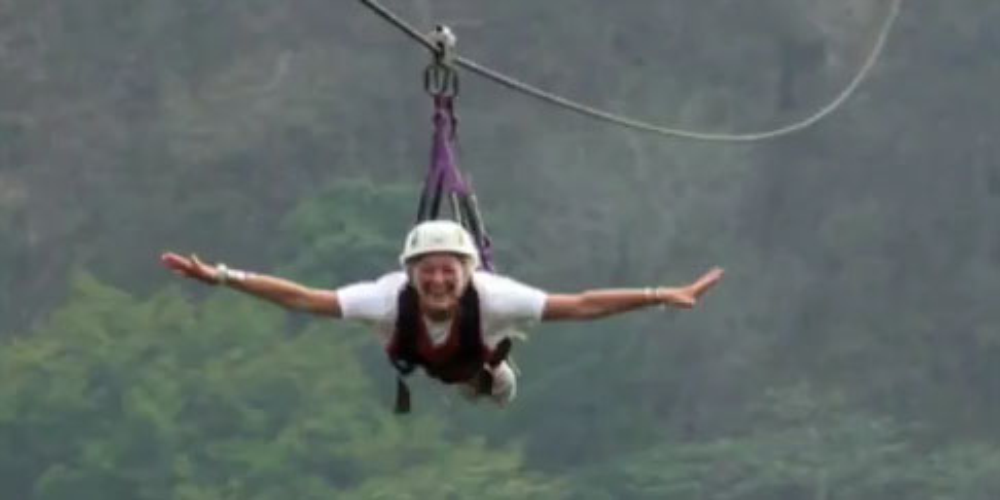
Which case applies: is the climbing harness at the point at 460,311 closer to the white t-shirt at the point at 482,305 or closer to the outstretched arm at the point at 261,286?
the white t-shirt at the point at 482,305

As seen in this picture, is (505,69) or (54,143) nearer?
(505,69)

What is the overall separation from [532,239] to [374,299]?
4862cm

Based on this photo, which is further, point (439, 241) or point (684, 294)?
point (439, 241)

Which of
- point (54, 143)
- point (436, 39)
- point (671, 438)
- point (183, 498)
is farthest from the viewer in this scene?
point (54, 143)

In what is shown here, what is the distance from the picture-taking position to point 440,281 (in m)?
14.7

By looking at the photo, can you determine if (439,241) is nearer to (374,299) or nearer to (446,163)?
(374,299)

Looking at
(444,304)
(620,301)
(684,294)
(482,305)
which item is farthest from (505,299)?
(684,294)

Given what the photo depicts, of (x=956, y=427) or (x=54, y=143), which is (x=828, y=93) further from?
(x=54, y=143)

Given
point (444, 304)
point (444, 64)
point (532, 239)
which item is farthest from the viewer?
point (532, 239)

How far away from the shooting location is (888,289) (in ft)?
216

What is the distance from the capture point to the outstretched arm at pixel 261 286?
13.9 m

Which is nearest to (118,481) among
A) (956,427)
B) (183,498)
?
(183,498)

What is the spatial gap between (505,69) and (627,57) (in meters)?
5.13

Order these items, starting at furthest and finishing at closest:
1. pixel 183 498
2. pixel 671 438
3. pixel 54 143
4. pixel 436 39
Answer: pixel 54 143
pixel 671 438
pixel 183 498
pixel 436 39
